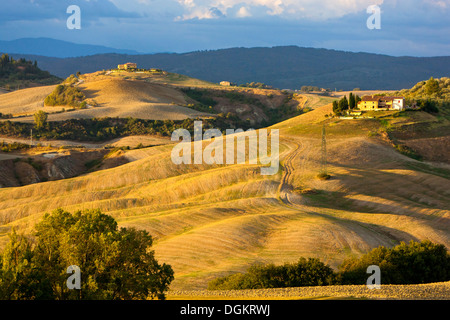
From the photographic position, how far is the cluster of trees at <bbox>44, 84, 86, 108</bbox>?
145750 millimetres

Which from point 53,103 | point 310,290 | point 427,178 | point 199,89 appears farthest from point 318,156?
point 199,89

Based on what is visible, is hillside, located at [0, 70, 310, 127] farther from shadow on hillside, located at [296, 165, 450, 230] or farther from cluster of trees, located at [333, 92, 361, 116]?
shadow on hillside, located at [296, 165, 450, 230]

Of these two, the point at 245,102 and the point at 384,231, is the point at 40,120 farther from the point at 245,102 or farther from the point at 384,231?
the point at 384,231

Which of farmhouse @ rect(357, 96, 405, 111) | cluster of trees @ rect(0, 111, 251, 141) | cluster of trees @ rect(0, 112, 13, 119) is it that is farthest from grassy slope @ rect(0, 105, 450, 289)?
cluster of trees @ rect(0, 112, 13, 119)

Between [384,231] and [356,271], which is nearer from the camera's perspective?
[356,271]

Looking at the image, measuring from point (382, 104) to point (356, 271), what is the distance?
221 feet

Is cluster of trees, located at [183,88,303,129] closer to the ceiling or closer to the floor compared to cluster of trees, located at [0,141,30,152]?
closer to the ceiling

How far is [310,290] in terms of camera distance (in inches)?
1006

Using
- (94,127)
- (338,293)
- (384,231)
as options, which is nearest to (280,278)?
(338,293)

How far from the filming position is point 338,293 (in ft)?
78.7

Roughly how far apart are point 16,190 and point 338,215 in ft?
120

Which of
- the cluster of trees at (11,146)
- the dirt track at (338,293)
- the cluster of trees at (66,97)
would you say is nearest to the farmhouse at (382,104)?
the cluster of trees at (11,146)

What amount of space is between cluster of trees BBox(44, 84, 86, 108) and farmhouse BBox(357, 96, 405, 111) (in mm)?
76347
